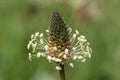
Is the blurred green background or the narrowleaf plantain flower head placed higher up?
the blurred green background

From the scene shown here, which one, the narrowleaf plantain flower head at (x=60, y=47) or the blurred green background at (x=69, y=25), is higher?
the blurred green background at (x=69, y=25)

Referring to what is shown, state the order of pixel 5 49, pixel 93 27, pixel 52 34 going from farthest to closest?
pixel 93 27
pixel 5 49
pixel 52 34

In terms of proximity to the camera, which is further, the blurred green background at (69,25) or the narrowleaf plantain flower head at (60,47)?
the blurred green background at (69,25)

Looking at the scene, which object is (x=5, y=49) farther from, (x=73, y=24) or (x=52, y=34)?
(x=52, y=34)

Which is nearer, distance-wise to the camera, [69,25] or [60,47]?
[60,47]

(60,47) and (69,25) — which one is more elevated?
(69,25)

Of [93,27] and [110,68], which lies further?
[93,27]

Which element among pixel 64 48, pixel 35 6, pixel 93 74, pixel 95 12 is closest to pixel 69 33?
pixel 64 48

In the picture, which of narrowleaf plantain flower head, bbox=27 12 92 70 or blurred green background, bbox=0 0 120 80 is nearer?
narrowleaf plantain flower head, bbox=27 12 92 70
